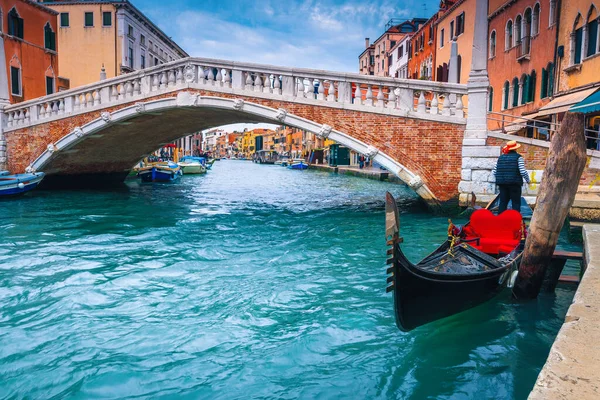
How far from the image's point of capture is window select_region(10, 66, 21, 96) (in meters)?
12.3

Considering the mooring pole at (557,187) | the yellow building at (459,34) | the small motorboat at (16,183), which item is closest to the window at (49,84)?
the small motorboat at (16,183)

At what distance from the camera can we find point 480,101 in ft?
21.3

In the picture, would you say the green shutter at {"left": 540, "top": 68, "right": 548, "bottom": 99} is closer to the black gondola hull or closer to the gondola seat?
the gondola seat

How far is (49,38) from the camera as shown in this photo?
45.6 feet

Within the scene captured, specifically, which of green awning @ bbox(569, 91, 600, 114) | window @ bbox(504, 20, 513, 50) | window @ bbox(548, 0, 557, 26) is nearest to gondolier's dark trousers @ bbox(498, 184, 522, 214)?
green awning @ bbox(569, 91, 600, 114)

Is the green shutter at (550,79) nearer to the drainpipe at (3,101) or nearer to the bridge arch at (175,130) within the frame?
the bridge arch at (175,130)

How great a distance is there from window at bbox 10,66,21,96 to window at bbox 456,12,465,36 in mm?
12339

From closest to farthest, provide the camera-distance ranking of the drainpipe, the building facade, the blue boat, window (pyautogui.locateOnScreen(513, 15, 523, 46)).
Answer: the drainpipe < window (pyautogui.locateOnScreen(513, 15, 523, 46)) < the building facade < the blue boat

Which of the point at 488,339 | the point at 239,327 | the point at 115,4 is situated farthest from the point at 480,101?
the point at 115,4

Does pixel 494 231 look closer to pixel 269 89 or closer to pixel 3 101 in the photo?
pixel 269 89

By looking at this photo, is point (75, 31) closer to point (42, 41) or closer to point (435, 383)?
point (42, 41)

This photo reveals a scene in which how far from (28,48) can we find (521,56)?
12174 millimetres

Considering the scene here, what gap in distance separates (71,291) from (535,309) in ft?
10.7

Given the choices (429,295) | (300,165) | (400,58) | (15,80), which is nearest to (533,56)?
(429,295)
